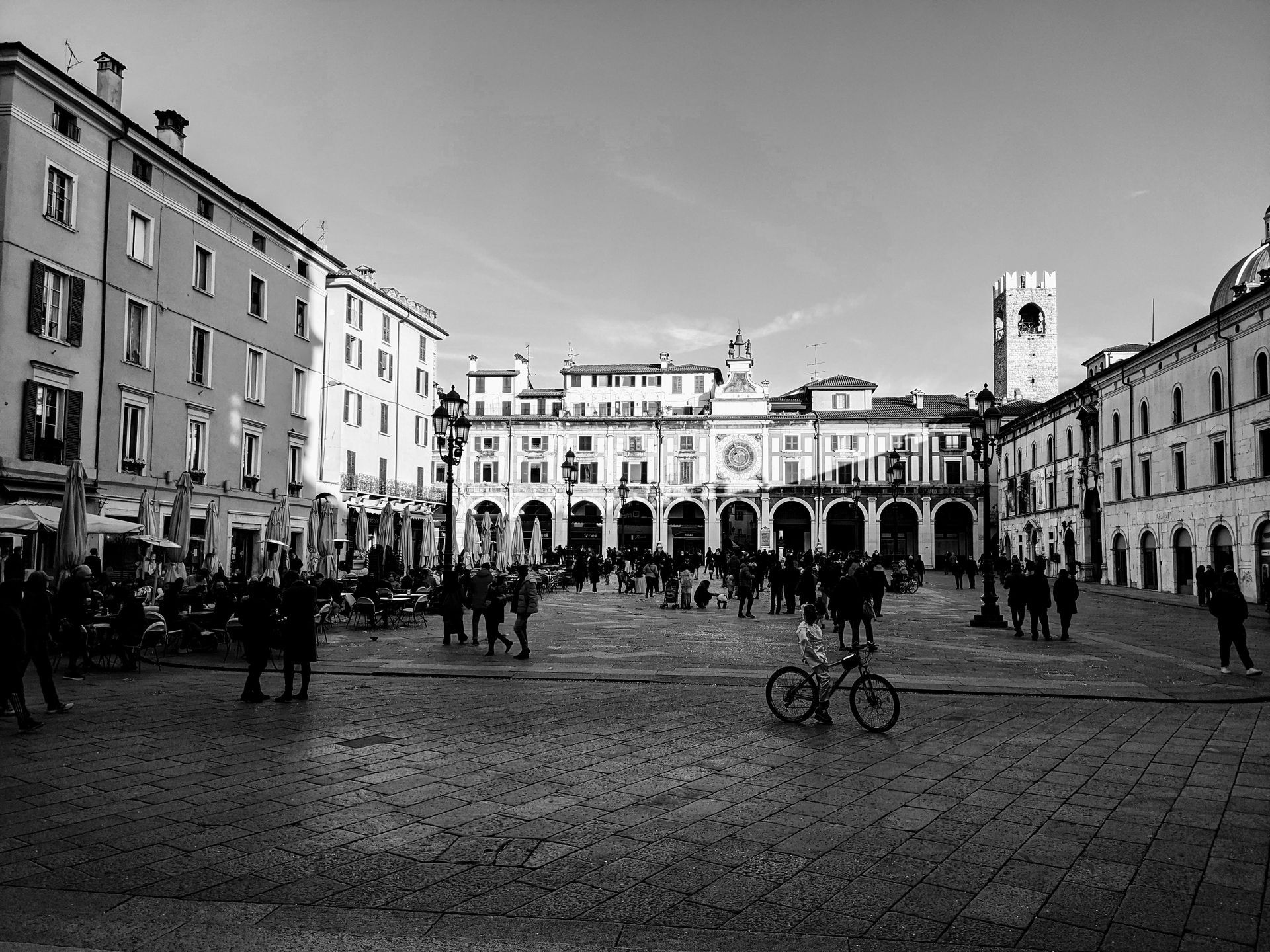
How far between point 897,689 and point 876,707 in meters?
3.19

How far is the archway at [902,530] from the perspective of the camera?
70.6 m

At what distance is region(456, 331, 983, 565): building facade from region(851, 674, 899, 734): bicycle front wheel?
59920 mm

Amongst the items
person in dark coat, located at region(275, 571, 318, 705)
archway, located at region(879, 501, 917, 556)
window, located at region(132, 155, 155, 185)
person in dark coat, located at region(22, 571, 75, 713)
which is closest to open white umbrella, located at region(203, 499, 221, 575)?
person in dark coat, located at region(22, 571, 75, 713)

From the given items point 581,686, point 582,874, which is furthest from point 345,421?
point 582,874

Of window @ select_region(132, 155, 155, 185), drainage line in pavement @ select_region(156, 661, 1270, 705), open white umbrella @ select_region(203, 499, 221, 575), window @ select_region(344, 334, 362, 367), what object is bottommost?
drainage line in pavement @ select_region(156, 661, 1270, 705)

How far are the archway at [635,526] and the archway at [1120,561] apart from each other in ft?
114

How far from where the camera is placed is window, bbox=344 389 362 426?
3991 centimetres

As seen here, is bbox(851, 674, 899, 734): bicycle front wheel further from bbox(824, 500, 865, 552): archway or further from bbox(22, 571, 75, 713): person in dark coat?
bbox(824, 500, 865, 552): archway

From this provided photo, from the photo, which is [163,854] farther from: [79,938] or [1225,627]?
[1225,627]

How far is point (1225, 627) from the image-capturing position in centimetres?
1402

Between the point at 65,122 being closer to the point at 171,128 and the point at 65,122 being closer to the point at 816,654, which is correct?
the point at 171,128

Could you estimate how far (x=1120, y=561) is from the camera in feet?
147

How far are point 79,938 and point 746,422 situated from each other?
223 feet

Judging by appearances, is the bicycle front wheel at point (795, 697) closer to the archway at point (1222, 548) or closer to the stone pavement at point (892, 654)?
the stone pavement at point (892, 654)
